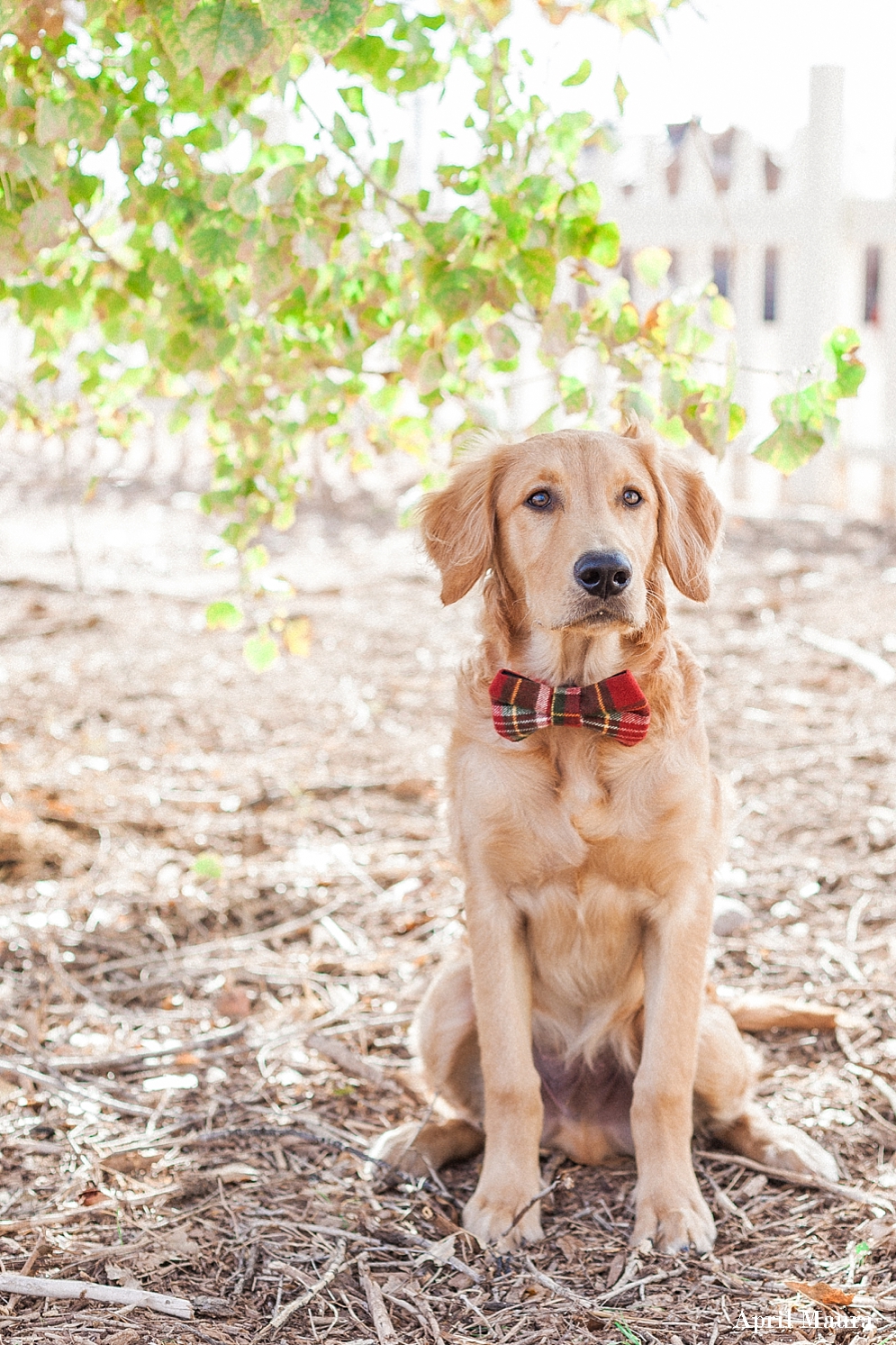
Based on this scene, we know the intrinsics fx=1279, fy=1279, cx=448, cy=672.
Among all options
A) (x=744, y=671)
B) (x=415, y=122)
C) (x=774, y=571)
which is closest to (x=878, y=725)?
(x=744, y=671)

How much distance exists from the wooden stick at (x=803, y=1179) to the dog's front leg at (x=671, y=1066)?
189 millimetres

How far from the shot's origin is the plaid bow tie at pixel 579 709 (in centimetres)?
222

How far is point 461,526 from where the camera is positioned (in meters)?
2.47

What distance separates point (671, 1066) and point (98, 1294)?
3.27 ft

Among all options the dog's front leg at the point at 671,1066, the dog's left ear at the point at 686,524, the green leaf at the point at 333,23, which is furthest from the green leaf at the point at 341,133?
the dog's front leg at the point at 671,1066

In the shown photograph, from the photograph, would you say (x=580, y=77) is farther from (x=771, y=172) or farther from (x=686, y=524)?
(x=771, y=172)

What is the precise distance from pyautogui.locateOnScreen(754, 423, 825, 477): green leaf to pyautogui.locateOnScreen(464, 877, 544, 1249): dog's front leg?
37.6 inches

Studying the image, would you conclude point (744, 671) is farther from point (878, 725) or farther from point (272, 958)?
point (272, 958)

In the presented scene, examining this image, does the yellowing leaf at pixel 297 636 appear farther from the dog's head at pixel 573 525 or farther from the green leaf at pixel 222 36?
the green leaf at pixel 222 36

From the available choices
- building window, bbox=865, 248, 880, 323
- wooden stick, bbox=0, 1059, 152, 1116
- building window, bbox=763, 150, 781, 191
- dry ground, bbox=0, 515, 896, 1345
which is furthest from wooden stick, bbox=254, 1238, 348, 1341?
building window, bbox=763, 150, 781, 191

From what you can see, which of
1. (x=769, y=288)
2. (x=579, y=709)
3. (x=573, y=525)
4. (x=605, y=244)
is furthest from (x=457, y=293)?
(x=769, y=288)

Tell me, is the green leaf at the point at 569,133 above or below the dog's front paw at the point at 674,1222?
above

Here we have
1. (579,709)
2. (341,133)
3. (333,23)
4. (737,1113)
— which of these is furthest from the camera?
(737,1113)

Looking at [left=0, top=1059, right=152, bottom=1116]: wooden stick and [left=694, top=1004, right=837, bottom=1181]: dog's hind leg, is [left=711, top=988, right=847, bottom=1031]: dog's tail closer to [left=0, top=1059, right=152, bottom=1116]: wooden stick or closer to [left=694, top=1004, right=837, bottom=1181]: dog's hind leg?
[left=694, top=1004, right=837, bottom=1181]: dog's hind leg
